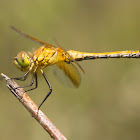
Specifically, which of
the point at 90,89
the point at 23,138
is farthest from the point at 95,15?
the point at 23,138

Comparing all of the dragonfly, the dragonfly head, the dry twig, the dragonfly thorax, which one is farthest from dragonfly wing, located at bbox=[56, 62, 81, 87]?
the dry twig

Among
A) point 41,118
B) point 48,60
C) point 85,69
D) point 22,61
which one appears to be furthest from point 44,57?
point 85,69

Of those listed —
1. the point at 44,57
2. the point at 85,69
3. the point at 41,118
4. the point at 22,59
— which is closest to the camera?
the point at 41,118

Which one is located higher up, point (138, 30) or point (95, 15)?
point (95, 15)

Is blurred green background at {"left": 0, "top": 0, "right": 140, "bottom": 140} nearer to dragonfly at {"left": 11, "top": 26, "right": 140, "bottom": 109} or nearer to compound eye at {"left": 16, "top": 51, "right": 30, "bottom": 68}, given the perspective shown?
dragonfly at {"left": 11, "top": 26, "right": 140, "bottom": 109}

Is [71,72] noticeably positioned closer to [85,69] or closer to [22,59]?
[22,59]

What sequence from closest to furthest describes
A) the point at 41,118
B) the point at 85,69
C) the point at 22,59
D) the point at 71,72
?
the point at 41,118, the point at 22,59, the point at 71,72, the point at 85,69

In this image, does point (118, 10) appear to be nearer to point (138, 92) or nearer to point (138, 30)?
point (138, 30)
